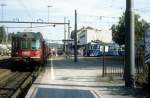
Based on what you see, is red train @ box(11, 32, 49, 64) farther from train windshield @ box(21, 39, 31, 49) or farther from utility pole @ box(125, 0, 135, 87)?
utility pole @ box(125, 0, 135, 87)

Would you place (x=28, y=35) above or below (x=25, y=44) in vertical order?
above

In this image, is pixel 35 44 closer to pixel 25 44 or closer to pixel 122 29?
pixel 25 44

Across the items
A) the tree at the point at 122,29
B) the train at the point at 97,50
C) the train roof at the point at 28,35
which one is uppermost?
the tree at the point at 122,29

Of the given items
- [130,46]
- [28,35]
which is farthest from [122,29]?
[130,46]

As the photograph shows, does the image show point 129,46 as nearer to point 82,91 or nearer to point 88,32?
point 82,91

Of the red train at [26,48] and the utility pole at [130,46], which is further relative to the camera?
the red train at [26,48]

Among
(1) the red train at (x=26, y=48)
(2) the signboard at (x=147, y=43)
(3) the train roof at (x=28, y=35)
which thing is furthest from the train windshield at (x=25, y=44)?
(2) the signboard at (x=147, y=43)

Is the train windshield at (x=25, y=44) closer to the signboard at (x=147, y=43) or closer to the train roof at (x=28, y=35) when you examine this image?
the train roof at (x=28, y=35)

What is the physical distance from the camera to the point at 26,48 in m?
38.7

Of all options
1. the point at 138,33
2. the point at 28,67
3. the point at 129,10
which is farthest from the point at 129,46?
the point at 138,33

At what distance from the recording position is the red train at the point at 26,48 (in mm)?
38344

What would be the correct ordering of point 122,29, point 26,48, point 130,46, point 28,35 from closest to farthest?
point 130,46
point 26,48
point 28,35
point 122,29

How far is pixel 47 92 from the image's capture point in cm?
2048

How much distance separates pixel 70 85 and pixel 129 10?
4.81 meters
